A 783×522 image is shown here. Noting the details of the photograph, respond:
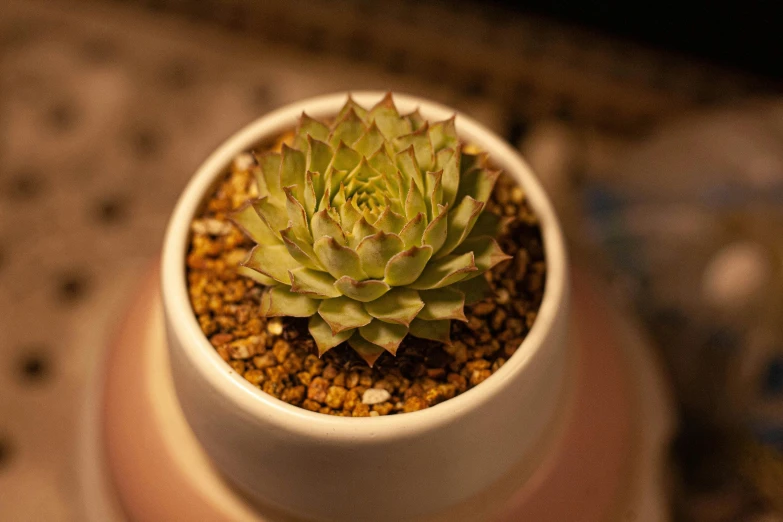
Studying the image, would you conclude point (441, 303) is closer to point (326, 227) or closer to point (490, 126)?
point (326, 227)

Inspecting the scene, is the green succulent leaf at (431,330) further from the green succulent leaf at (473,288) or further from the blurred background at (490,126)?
the blurred background at (490,126)

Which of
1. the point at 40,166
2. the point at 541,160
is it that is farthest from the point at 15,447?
the point at 541,160

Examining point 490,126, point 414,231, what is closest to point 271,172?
point 414,231

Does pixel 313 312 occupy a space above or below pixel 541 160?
below

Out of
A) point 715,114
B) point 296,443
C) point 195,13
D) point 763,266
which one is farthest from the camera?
point 195,13

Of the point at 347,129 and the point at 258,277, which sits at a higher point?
the point at 347,129

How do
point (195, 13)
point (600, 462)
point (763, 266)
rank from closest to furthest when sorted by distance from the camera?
point (600, 462) < point (763, 266) < point (195, 13)

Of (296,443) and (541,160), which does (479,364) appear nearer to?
(296,443)
